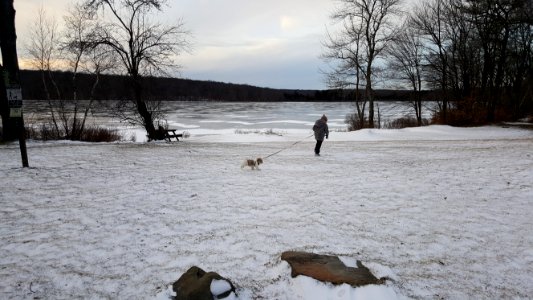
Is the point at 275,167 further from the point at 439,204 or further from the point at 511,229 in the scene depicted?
the point at 511,229

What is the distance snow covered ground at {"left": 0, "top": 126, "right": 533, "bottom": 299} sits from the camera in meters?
4.13

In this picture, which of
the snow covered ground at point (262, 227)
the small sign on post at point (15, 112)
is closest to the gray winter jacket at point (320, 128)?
the snow covered ground at point (262, 227)

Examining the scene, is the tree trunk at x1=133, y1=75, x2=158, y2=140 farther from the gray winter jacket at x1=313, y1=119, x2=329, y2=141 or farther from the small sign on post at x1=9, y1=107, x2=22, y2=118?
the gray winter jacket at x1=313, y1=119, x2=329, y2=141

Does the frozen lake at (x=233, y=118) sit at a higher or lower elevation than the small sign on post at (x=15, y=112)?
lower

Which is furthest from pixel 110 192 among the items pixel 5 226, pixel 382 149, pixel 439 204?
pixel 382 149

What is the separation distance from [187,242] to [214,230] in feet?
1.94

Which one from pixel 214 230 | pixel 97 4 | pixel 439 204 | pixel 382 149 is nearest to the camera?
pixel 214 230

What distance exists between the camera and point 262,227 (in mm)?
5840

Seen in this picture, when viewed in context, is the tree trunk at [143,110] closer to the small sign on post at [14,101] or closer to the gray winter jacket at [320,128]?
the small sign on post at [14,101]

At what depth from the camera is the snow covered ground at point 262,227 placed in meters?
4.13

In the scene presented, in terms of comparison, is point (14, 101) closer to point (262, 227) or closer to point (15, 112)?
point (15, 112)

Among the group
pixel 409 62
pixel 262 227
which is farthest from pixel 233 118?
pixel 262 227

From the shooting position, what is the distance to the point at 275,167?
1145 centimetres

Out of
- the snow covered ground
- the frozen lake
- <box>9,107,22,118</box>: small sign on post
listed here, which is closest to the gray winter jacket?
the snow covered ground
